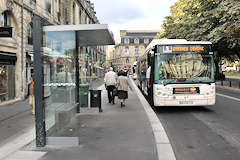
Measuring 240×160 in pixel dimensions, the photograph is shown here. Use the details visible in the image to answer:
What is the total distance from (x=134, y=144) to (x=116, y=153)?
2.04 feet

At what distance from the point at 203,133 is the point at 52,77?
3.83 m

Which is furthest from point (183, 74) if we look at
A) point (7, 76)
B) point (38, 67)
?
point (7, 76)

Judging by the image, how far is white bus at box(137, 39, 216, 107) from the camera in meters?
8.22

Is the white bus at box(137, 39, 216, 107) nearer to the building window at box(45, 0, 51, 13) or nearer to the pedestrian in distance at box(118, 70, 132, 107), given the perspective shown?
the pedestrian in distance at box(118, 70, 132, 107)

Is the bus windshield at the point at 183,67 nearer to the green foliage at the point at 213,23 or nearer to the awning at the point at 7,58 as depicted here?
the green foliage at the point at 213,23

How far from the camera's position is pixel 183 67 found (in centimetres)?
838

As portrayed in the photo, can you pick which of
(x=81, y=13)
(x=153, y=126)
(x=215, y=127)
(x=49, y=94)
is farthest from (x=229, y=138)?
(x=81, y=13)

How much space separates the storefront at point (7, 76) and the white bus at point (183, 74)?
7808 millimetres

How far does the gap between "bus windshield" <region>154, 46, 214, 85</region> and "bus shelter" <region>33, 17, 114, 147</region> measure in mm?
3790

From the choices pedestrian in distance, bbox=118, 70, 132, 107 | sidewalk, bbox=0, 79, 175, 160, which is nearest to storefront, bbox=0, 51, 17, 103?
pedestrian in distance, bbox=118, 70, 132, 107

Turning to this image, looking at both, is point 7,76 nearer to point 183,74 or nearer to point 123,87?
point 123,87

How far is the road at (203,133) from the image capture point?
4.27 meters

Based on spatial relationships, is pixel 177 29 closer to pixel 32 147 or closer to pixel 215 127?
pixel 215 127

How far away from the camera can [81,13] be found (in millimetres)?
31438
